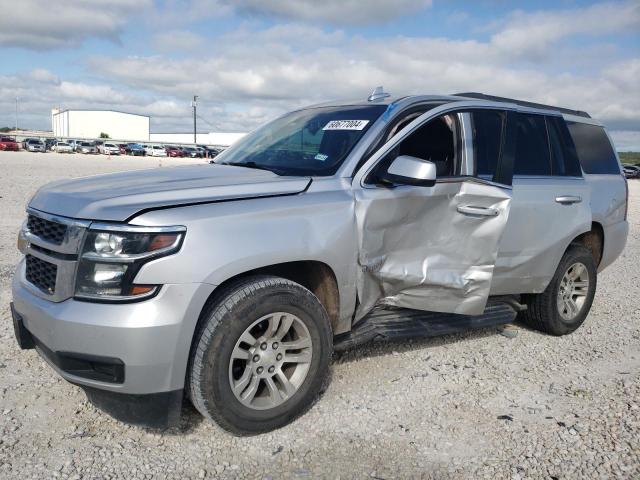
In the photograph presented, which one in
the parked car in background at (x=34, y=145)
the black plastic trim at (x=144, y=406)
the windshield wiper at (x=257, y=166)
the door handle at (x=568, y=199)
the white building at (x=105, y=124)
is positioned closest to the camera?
the black plastic trim at (x=144, y=406)

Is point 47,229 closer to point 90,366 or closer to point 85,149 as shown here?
point 90,366

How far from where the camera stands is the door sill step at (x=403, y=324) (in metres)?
3.82

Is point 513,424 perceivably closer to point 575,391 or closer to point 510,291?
point 575,391

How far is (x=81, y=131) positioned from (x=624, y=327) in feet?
413

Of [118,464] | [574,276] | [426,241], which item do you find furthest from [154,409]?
[574,276]

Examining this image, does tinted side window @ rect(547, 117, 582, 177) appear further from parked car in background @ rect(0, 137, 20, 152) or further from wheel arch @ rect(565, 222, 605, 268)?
parked car in background @ rect(0, 137, 20, 152)

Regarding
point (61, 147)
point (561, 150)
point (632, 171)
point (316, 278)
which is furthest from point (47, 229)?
point (61, 147)

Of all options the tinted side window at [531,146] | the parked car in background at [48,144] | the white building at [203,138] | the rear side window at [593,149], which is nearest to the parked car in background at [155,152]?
the parked car in background at [48,144]

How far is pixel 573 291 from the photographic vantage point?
5.20 meters

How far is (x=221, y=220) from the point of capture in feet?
9.77

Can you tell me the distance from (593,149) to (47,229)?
4.76m

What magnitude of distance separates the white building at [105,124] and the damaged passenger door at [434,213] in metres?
120

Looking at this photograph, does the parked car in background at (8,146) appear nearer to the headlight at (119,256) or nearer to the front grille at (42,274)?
the front grille at (42,274)

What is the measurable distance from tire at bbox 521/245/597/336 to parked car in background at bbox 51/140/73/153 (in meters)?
65.0
